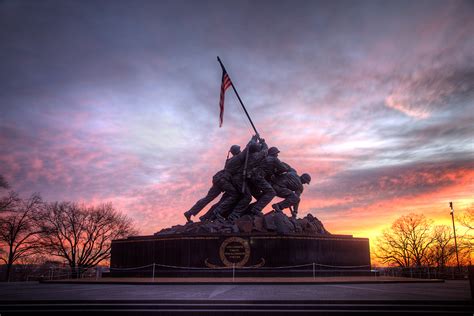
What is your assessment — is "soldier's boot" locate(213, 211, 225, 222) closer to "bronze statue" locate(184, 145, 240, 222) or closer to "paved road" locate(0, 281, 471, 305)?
"bronze statue" locate(184, 145, 240, 222)

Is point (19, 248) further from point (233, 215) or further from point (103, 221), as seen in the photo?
point (233, 215)

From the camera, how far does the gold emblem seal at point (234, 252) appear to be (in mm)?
17594

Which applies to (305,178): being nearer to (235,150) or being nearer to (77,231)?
(235,150)

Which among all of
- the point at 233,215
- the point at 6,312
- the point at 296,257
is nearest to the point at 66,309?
the point at 6,312

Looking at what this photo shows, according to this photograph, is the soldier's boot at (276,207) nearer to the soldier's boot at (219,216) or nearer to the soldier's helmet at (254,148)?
the soldier's boot at (219,216)

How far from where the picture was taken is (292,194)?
21766mm

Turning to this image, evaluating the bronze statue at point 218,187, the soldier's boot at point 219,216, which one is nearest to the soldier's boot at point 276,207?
the bronze statue at point 218,187

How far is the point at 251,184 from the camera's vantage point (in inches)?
858

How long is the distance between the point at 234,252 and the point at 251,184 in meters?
5.02

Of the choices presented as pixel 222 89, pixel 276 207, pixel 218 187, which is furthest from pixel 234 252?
pixel 222 89

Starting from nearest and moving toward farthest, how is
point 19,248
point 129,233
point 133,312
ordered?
point 133,312 → point 19,248 → point 129,233

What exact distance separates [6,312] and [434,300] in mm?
8850

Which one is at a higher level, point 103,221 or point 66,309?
point 103,221

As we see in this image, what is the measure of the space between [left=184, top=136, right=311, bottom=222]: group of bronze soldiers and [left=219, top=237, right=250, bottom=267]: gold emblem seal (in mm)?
3065
